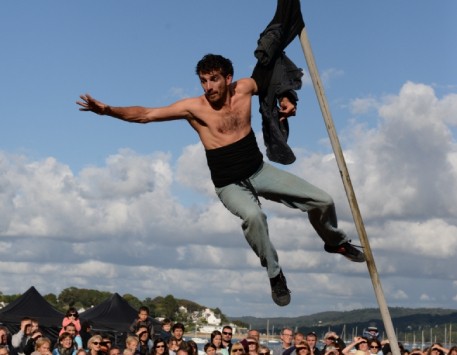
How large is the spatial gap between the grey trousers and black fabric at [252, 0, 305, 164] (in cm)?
28

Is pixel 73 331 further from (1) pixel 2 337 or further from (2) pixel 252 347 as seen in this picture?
(2) pixel 252 347

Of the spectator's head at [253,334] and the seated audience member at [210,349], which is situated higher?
the spectator's head at [253,334]

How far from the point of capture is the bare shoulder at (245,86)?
9539 mm

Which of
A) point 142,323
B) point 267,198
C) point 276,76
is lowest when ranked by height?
point 142,323

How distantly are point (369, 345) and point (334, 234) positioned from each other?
590cm

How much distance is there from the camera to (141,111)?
9242 millimetres

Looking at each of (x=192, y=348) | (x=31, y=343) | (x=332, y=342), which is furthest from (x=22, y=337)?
(x=332, y=342)

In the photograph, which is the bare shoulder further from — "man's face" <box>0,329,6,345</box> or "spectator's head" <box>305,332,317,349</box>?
"spectator's head" <box>305,332,317,349</box>

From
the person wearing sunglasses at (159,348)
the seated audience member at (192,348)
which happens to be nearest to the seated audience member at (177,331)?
the seated audience member at (192,348)

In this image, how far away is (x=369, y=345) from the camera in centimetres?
1534

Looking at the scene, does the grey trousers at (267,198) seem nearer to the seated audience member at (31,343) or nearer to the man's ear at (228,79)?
the man's ear at (228,79)

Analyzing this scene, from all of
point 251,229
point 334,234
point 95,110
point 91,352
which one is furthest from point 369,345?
point 95,110

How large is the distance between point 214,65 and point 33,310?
17.4 m

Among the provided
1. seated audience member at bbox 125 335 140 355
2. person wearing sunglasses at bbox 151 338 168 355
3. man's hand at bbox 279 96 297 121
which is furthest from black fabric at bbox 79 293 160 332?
man's hand at bbox 279 96 297 121
